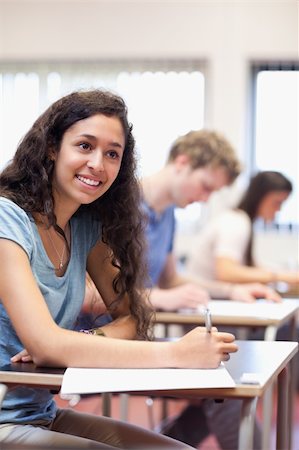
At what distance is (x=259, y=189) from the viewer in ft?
13.0

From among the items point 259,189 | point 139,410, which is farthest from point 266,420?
point 139,410

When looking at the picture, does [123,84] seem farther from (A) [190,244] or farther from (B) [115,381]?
(B) [115,381]

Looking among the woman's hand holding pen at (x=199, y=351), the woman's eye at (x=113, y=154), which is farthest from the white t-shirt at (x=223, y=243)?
the woman's hand holding pen at (x=199, y=351)

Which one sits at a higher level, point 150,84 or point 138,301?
point 150,84

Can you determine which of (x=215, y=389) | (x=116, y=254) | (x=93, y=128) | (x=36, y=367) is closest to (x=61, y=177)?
(x=93, y=128)

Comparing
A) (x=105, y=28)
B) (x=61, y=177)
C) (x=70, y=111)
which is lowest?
(x=61, y=177)

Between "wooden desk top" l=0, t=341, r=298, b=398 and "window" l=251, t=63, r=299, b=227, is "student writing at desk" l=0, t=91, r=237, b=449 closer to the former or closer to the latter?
"wooden desk top" l=0, t=341, r=298, b=398

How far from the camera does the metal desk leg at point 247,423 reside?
4.69 feet

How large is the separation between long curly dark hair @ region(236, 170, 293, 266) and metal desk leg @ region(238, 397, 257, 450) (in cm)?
249

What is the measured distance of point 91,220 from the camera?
194cm

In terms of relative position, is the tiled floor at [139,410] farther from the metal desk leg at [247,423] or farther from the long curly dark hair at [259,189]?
the metal desk leg at [247,423]

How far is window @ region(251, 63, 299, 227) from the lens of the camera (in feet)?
18.7

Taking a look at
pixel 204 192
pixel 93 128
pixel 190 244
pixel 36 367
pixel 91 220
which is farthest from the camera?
pixel 190 244

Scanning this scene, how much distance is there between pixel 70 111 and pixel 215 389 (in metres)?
0.69
